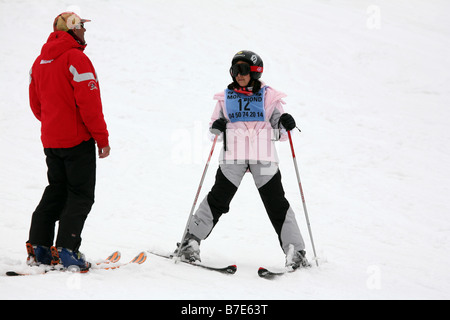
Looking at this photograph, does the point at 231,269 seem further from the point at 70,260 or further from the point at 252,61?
the point at 252,61

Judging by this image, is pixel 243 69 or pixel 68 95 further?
pixel 243 69

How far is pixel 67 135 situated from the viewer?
404cm

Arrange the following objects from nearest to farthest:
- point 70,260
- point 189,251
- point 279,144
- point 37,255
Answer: point 70,260 → point 37,255 → point 189,251 → point 279,144

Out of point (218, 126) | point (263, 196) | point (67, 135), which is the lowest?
point (263, 196)

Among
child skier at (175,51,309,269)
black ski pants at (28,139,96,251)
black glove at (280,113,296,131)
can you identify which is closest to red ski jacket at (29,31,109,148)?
black ski pants at (28,139,96,251)

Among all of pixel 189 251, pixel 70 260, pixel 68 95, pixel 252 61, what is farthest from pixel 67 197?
pixel 252 61

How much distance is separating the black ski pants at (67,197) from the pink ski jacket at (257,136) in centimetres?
135

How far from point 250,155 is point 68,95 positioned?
5.74 feet

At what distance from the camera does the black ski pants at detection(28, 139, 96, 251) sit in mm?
4035

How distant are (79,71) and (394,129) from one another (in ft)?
24.8

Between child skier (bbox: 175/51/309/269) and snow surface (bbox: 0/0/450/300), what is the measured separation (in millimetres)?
397

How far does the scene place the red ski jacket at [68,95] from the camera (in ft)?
13.1

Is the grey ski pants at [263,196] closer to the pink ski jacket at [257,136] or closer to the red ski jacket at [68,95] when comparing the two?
the pink ski jacket at [257,136]

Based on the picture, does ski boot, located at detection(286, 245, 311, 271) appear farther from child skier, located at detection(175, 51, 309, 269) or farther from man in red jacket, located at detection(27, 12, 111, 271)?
man in red jacket, located at detection(27, 12, 111, 271)
